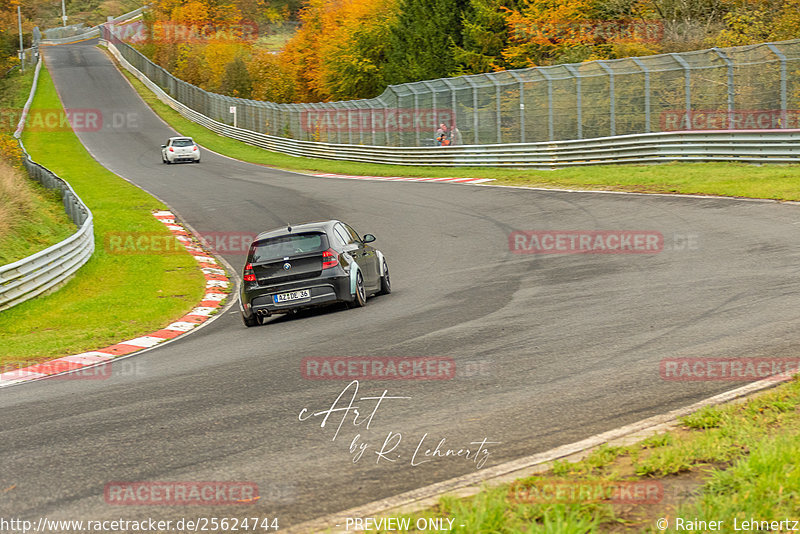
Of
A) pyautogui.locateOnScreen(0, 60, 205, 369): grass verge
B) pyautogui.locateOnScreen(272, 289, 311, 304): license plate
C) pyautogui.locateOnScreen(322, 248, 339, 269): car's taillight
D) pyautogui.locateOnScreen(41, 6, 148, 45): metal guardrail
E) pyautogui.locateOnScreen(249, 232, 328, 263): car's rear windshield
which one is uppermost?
pyautogui.locateOnScreen(41, 6, 148, 45): metal guardrail

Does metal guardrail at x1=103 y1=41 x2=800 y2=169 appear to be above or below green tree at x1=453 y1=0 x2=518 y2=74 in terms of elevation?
below

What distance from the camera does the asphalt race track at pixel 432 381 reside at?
221 inches

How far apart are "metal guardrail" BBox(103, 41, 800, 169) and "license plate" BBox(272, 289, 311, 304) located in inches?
598

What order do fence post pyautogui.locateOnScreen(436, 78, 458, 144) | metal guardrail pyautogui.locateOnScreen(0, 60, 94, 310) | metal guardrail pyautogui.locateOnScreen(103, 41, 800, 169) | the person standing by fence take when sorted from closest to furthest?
metal guardrail pyautogui.locateOnScreen(0, 60, 94, 310) → metal guardrail pyautogui.locateOnScreen(103, 41, 800, 169) → fence post pyautogui.locateOnScreen(436, 78, 458, 144) → the person standing by fence

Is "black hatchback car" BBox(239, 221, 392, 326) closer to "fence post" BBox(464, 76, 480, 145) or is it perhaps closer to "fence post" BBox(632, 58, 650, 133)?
"fence post" BBox(632, 58, 650, 133)

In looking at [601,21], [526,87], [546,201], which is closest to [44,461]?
[546,201]

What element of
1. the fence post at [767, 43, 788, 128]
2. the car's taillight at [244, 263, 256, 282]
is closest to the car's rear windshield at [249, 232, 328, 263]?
the car's taillight at [244, 263, 256, 282]

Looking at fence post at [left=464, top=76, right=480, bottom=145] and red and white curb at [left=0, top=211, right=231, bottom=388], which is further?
fence post at [left=464, top=76, right=480, bottom=145]

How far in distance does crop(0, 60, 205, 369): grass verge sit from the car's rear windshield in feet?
7.19

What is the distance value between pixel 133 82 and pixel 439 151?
5720 cm

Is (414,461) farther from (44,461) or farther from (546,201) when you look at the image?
(546,201)

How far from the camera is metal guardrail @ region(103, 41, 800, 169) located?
911 inches

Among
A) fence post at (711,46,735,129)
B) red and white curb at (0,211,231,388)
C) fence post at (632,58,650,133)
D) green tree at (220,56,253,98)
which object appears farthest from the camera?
green tree at (220,56,253,98)

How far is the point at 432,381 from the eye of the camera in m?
7.72
